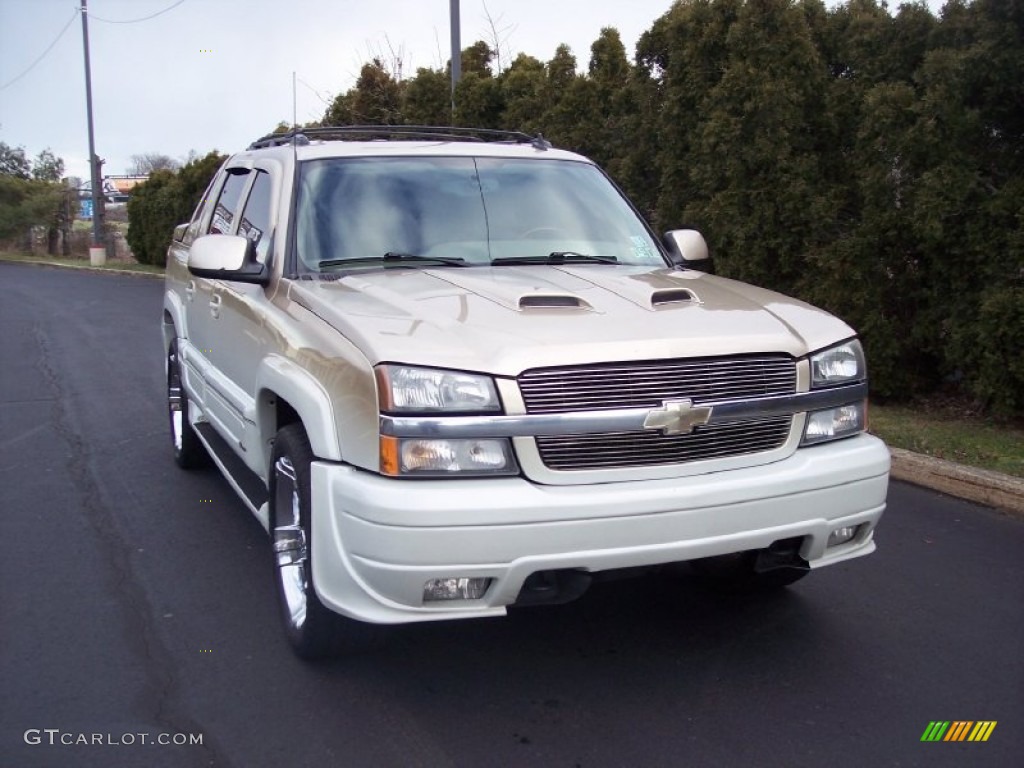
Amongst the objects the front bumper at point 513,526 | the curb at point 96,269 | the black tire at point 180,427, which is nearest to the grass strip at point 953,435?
the front bumper at point 513,526

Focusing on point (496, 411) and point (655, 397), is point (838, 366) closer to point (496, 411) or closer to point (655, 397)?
point (655, 397)

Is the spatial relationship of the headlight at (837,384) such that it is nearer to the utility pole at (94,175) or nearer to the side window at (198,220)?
the side window at (198,220)

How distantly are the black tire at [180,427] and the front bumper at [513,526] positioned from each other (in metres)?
3.35

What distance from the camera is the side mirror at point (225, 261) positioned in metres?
4.16

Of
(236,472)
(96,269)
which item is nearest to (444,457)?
(236,472)

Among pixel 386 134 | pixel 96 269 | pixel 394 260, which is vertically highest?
pixel 386 134

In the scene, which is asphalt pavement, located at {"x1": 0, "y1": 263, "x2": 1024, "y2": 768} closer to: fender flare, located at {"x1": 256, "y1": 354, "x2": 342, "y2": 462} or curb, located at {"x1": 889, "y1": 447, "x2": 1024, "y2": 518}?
curb, located at {"x1": 889, "y1": 447, "x2": 1024, "y2": 518}

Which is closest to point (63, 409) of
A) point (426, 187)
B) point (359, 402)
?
point (426, 187)

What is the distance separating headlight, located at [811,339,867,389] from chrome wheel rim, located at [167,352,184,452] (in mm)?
4226

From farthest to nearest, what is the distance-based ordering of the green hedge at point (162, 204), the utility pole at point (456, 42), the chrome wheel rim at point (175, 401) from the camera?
the green hedge at point (162, 204) < the utility pole at point (456, 42) < the chrome wheel rim at point (175, 401)

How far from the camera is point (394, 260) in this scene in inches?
169

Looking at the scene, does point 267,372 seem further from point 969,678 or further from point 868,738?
point 969,678

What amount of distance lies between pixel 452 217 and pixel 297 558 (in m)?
1.63

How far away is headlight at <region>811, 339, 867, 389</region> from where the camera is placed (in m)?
3.61
